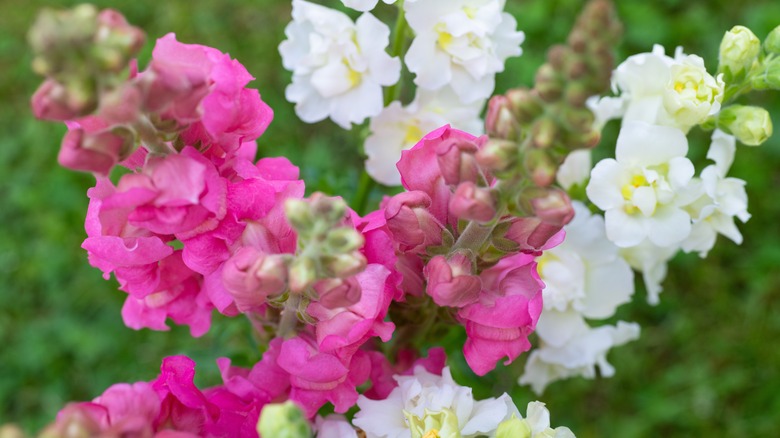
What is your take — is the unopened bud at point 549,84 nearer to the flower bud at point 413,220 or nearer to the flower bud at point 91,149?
the flower bud at point 413,220

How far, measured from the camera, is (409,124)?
144 cm

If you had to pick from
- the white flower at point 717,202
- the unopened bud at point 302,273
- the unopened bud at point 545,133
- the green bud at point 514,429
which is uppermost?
the unopened bud at point 545,133

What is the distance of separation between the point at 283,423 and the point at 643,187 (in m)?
0.63

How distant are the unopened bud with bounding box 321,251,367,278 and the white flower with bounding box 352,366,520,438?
0.28 metres

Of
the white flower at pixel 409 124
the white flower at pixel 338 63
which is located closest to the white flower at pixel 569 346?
the white flower at pixel 409 124

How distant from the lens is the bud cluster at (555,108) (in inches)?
31.1

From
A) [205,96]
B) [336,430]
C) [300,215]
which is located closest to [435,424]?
[336,430]

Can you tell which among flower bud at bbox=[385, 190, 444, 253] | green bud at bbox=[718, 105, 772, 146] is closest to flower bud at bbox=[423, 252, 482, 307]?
flower bud at bbox=[385, 190, 444, 253]

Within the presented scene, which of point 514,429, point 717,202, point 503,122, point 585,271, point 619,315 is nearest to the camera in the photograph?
point 503,122

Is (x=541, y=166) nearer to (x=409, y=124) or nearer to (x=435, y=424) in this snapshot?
(x=435, y=424)

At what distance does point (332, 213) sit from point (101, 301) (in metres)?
1.61

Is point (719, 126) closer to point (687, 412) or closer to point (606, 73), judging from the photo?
point (606, 73)

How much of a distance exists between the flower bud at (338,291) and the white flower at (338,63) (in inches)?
19.8

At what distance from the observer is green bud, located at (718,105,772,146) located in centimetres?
122
